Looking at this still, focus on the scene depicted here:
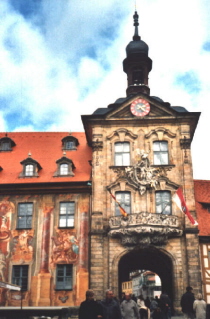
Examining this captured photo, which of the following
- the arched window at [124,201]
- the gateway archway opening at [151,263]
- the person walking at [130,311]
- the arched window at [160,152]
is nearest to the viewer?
the person walking at [130,311]

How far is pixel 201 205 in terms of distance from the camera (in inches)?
1272

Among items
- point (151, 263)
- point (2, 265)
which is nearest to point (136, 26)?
point (151, 263)

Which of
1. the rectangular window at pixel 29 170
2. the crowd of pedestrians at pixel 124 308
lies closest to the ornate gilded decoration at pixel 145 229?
the crowd of pedestrians at pixel 124 308

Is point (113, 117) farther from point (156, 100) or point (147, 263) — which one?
point (147, 263)

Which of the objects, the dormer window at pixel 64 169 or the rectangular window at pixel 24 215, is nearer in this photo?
the rectangular window at pixel 24 215

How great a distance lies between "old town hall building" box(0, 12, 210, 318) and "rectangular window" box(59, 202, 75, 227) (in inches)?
2.6

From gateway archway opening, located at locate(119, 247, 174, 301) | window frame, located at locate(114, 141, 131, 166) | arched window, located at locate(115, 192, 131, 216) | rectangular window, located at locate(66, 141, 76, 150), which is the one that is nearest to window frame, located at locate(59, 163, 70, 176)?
rectangular window, located at locate(66, 141, 76, 150)

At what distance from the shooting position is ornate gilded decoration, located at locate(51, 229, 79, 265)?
27.9 m

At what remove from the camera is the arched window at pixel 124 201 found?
2858cm

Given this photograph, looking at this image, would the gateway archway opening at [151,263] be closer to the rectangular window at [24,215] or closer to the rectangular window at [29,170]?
the rectangular window at [24,215]

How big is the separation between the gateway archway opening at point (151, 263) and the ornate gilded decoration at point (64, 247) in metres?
3.34

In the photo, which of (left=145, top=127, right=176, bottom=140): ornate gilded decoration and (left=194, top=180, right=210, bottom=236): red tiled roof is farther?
(left=145, top=127, right=176, bottom=140): ornate gilded decoration

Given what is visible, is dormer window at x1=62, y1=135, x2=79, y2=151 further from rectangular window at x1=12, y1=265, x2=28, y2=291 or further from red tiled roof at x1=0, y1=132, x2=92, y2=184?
rectangular window at x1=12, y1=265, x2=28, y2=291

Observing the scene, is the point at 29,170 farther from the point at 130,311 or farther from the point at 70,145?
the point at 130,311
